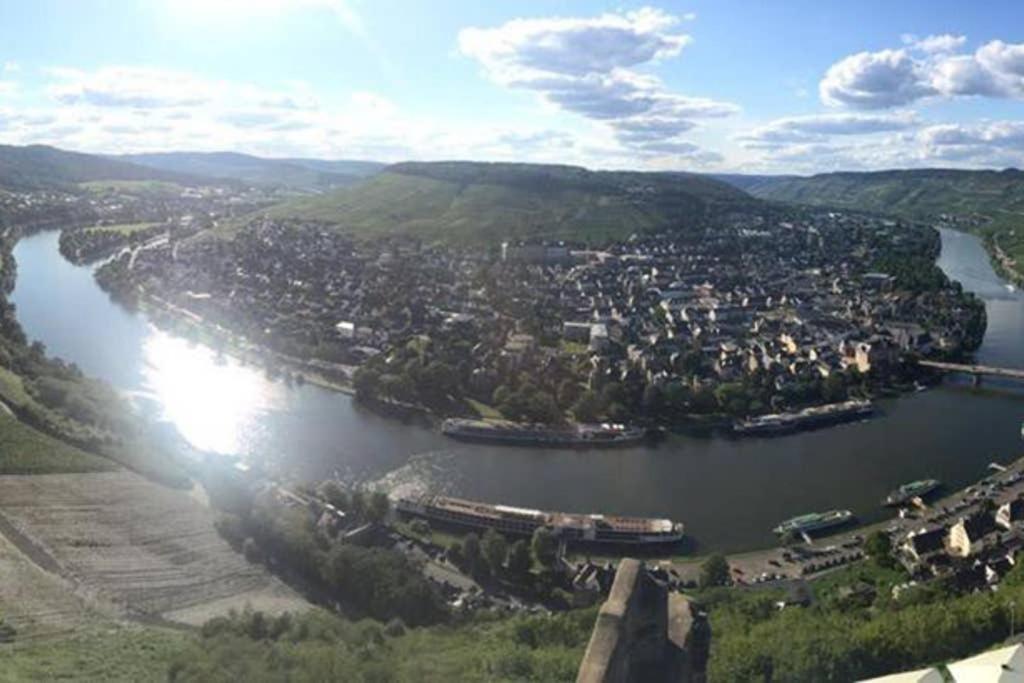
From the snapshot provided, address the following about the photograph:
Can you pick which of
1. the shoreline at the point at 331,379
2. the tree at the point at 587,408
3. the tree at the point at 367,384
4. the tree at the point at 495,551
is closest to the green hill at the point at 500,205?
the shoreline at the point at 331,379

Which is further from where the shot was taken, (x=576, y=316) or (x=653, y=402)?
(x=576, y=316)

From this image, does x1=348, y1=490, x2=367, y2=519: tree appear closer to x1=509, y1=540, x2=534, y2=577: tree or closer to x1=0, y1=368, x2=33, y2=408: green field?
x1=509, y1=540, x2=534, y2=577: tree

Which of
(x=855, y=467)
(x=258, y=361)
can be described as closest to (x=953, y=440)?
(x=855, y=467)

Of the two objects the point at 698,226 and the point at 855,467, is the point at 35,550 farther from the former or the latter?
the point at 698,226

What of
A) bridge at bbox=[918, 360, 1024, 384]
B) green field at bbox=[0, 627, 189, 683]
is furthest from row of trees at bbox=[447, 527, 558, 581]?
bridge at bbox=[918, 360, 1024, 384]

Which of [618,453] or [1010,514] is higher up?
[1010,514]

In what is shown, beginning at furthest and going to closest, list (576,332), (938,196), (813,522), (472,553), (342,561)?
(938,196) → (576,332) → (813,522) → (472,553) → (342,561)

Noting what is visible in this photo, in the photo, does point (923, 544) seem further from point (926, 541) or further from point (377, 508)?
point (377, 508)

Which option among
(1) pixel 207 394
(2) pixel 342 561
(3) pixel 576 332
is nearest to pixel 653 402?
(3) pixel 576 332
